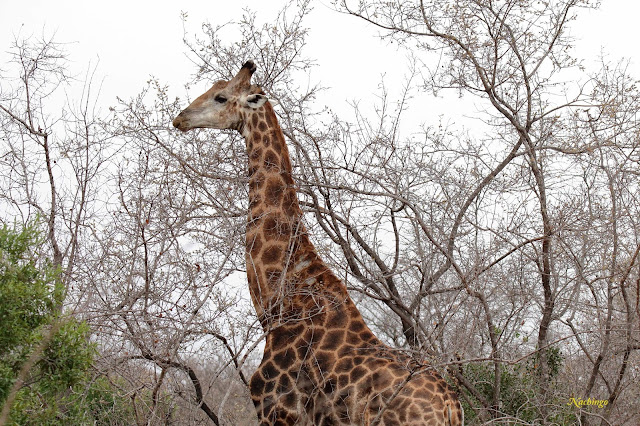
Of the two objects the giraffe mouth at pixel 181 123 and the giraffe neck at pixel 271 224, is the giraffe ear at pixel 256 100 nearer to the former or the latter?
the giraffe neck at pixel 271 224

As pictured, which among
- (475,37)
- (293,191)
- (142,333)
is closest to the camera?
(142,333)

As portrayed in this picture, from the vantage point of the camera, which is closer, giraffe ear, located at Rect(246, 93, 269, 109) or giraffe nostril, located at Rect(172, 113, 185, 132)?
giraffe nostril, located at Rect(172, 113, 185, 132)

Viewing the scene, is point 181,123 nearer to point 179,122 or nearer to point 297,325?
point 179,122

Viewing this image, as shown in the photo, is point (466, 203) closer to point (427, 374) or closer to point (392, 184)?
point (392, 184)

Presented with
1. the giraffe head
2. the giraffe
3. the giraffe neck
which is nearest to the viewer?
the giraffe

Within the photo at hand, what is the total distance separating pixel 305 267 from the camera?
254 inches

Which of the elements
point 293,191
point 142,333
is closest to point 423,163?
point 293,191

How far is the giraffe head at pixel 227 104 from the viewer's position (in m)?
6.96

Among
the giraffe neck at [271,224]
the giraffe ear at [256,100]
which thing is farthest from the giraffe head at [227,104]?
the giraffe neck at [271,224]

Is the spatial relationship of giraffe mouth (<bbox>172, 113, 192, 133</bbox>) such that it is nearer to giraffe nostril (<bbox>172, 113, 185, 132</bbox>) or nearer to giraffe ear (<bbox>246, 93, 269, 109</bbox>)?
giraffe nostril (<bbox>172, 113, 185, 132</bbox>)

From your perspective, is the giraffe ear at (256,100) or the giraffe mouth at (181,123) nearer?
the giraffe mouth at (181,123)

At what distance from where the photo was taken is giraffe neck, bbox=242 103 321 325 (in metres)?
6.41

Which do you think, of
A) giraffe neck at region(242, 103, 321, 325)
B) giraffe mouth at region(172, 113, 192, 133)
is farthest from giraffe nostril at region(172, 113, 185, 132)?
giraffe neck at region(242, 103, 321, 325)

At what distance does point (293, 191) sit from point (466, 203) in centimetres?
253
